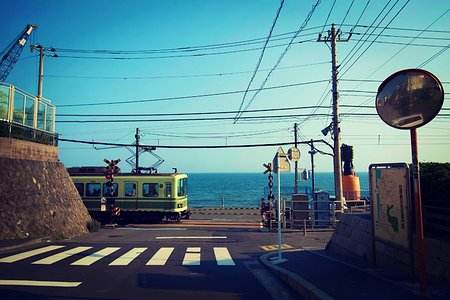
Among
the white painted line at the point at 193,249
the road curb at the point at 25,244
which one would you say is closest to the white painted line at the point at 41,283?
the road curb at the point at 25,244

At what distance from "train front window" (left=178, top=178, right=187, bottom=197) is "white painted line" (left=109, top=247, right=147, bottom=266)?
37.9ft

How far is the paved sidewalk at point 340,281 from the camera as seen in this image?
5.93 m

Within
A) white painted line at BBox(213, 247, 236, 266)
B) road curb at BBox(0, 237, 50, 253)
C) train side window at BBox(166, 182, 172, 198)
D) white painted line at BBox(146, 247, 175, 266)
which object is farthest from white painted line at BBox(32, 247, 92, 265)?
train side window at BBox(166, 182, 172, 198)

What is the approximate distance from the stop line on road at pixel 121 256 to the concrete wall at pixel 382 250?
3213 millimetres

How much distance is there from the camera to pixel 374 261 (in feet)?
27.9

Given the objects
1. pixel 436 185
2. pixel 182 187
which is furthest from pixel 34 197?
pixel 436 185

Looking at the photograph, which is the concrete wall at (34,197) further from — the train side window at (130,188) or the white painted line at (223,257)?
the white painted line at (223,257)

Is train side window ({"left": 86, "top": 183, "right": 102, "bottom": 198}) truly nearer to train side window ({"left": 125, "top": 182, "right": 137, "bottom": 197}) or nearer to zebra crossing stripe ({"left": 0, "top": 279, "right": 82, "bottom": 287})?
train side window ({"left": 125, "top": 182, "right": 137, "bottom": 197})

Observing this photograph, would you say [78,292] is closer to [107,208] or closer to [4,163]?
[4,163]

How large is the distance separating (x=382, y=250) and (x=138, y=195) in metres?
18.4

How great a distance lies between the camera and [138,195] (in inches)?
950

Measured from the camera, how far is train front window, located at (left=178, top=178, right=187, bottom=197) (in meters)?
24.6

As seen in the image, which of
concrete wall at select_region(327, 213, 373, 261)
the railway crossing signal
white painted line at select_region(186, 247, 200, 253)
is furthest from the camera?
the railway crossing signal

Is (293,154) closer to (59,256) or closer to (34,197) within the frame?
(59,256)
